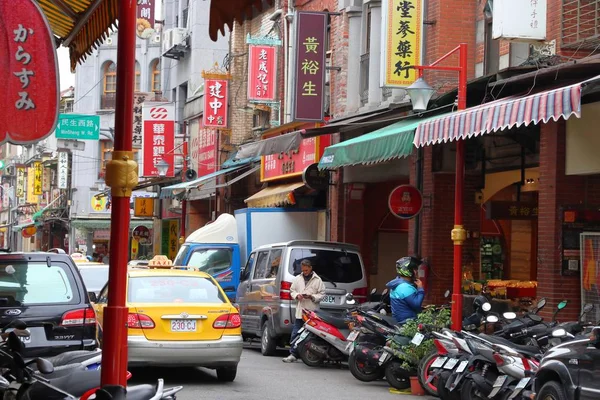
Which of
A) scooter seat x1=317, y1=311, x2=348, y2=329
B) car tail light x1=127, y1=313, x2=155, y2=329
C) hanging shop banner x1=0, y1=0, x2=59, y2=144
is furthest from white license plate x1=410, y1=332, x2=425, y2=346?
hanging shop banner x1=0, y1=0, x2=59, y2=144

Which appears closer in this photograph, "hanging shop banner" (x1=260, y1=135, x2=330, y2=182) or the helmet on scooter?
the helmet on scooter

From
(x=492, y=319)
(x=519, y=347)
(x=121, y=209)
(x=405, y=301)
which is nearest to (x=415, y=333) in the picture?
(x=405, y=301)

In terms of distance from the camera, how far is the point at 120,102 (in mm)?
5457

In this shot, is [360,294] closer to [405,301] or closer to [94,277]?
[405,301]

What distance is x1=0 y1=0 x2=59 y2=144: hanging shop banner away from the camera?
20.1 ft

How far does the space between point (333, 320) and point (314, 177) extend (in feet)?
35.4

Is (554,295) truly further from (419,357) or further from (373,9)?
(373,9)

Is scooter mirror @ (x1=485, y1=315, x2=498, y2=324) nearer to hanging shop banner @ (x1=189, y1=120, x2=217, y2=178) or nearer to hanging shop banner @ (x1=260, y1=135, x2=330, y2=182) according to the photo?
hanging shop banner @ (x1=260, y1=135, x2=330, y2=182)

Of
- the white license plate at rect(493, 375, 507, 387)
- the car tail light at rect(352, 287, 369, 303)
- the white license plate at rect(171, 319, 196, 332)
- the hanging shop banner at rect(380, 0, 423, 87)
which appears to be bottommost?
the white license plate at rect(493, 375, 507, 387)

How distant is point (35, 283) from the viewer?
11766 mm

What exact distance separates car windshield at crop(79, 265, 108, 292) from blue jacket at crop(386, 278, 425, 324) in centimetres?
607

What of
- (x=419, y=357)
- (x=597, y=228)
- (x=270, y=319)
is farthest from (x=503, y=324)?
(x=270, y=319)

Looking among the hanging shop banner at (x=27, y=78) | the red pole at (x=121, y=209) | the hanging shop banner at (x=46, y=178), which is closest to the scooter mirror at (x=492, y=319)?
the hanging shop banner at (x=27, y=78)

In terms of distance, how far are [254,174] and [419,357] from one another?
70.7ft
